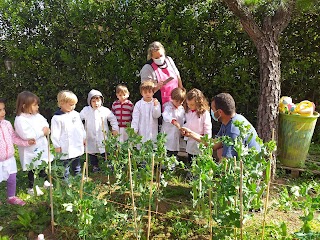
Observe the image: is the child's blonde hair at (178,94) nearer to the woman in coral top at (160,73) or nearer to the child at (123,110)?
the woman in coral top at (160,73)

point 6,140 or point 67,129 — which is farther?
point 67,129

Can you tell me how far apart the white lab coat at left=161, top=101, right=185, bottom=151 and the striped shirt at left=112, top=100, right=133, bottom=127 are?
0.49m

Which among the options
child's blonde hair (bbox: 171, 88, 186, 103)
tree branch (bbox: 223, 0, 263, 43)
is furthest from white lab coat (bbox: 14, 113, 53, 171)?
tree branch (bbox: 223, 0, 263, 43)

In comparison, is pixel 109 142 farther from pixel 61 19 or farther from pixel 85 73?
pixel 61 19

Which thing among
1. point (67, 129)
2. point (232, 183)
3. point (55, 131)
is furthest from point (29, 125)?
point (232, 183)

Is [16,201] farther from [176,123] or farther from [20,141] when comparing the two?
[176,123]

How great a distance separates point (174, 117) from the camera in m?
4.04

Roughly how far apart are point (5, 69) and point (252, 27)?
187 inches

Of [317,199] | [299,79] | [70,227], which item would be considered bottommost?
[70,227]

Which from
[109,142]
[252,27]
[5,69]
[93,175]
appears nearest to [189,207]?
[109,142]

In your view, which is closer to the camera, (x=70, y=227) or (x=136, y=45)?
(x=70, y=227)

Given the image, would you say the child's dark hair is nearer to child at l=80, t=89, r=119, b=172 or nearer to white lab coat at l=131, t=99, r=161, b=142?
white lab coat at l=131, t=99, r=161, b=142

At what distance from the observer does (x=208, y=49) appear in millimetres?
5027

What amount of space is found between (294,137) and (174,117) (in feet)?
4.94
